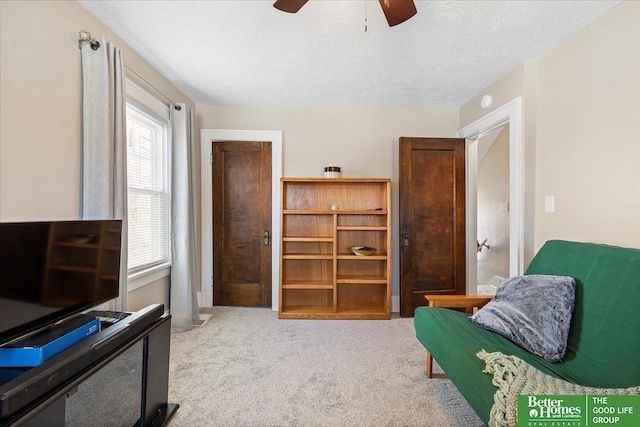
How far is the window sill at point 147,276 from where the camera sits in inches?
91.4

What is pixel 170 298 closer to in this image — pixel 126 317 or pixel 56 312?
pixel 126 317

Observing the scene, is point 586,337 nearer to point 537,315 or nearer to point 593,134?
point 537,315

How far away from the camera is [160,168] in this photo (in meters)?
2.84

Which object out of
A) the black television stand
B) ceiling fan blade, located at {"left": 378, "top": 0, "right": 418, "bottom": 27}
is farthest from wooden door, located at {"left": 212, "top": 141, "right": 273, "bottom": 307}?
ceiling fan blade, located at {"left": 378, "top": 0, "right": 418, "bottom": 27}

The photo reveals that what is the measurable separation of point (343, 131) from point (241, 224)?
1696 mm

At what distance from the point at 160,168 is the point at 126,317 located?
5.68ft

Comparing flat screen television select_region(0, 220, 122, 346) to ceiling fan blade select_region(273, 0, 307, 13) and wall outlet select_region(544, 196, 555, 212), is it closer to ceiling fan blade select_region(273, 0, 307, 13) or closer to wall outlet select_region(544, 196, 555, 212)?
ceiling fan blade select_region(273, 0, 307, 13)

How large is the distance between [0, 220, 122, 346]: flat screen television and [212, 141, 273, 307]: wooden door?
1892mm

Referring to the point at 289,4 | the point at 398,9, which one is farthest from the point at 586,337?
the point at 289,4

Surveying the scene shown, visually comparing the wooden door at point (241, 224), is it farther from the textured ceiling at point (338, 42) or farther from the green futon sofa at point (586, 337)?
the green futon sofa at point (586, 337)

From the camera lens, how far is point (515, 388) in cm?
111

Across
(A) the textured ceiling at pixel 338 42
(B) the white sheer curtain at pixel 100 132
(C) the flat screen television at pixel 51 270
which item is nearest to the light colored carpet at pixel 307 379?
(C) the flat screen television at pixel 51 270

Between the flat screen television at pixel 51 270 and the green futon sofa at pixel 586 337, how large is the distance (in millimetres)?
1895

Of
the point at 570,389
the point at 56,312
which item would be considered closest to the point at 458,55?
the point at 570,389
